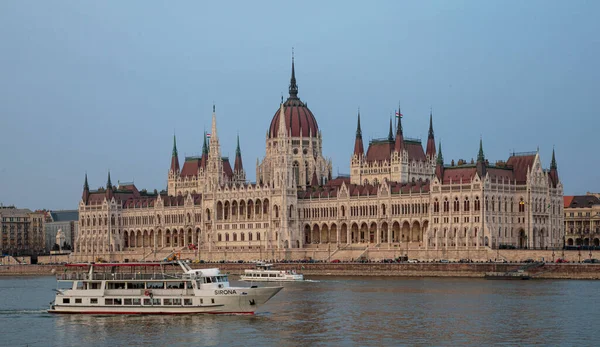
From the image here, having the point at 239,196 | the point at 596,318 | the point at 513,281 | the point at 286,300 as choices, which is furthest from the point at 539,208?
the point at 596,318

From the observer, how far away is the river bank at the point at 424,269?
137000 mm

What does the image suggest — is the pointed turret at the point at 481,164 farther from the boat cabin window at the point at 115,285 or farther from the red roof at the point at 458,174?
the boat cabin window at the point at 115,285

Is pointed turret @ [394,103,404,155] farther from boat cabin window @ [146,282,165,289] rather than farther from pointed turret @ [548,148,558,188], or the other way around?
boat cabin window @ [146,282,165,289]

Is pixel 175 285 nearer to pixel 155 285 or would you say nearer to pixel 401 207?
pixel 155 285

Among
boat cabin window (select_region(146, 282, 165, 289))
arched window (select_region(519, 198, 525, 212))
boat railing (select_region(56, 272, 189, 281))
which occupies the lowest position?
boat cabin window (select_region(146, 282, 165, 289))

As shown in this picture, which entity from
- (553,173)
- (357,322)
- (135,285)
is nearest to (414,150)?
(553,173)

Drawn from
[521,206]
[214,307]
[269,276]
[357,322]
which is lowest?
[357,322]

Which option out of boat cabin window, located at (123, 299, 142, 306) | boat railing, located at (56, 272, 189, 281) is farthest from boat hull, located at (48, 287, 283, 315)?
boat railing, located at (56, 272, 189, 281)

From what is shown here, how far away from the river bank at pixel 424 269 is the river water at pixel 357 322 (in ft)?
56.9

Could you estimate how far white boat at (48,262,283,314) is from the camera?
3659 inches

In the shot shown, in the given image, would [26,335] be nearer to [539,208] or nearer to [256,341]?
[256,341]

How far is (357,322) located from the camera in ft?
295

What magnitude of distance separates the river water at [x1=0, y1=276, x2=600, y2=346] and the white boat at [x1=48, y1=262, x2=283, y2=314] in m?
1.11

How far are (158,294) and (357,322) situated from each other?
15.8 meters
